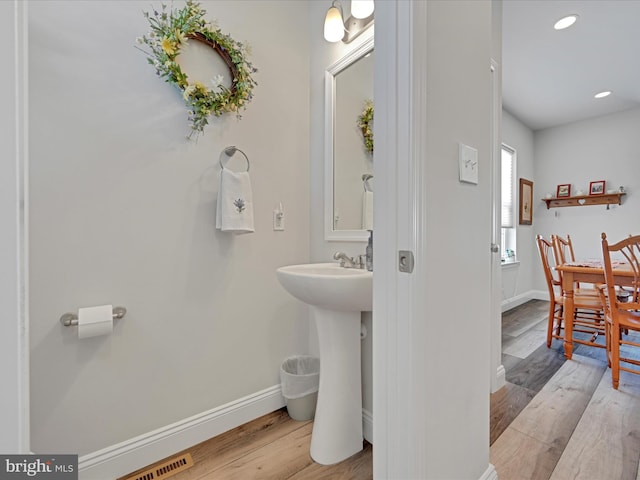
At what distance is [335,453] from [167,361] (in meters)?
0.86

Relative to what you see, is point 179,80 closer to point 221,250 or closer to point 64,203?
point 64,203

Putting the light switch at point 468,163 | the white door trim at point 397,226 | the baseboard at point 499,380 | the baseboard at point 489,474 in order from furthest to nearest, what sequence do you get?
the baseboard at point 499,380 → the baseboard at point 489,474 → the light switch at point 468,163 → the white door trim at point 397,226

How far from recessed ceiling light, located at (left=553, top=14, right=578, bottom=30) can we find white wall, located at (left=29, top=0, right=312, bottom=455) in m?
2.13

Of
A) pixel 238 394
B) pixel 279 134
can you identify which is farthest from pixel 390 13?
pixel 238 394

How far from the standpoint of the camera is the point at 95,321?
1.15 meters

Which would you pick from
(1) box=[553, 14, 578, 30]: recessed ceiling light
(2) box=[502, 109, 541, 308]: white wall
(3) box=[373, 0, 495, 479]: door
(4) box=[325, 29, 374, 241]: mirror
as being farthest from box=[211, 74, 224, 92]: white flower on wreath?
(2) box=[502, 109, 541, 308]: white wall

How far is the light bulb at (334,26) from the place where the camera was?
1647 mm

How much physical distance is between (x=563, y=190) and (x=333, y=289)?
4816 mm

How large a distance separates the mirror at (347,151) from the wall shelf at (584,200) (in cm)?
409

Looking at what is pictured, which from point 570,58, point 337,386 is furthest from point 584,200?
point 337,386

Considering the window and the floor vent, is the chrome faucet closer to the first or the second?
the floor vent

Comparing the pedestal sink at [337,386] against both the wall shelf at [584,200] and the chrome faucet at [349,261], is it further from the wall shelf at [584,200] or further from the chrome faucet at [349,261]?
the wall shelf at [584,200]

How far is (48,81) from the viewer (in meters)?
1.12

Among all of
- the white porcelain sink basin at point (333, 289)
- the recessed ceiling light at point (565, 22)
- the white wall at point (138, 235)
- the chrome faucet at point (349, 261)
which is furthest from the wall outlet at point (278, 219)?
the recessed ceiling light at point (565, 22)
